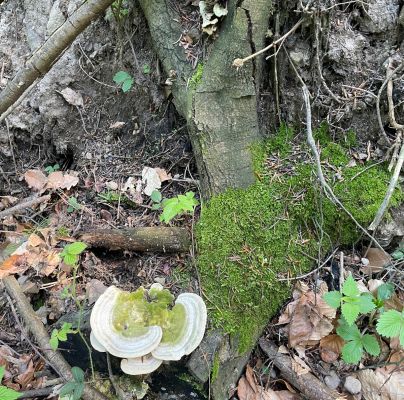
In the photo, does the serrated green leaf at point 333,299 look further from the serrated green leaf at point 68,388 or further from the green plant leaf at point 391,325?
the serrated green leaf at point 68,388

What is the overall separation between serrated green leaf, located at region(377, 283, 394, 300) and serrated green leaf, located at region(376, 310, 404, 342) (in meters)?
0.38

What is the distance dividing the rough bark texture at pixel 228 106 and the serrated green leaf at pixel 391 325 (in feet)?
4.67

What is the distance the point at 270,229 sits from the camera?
3.07m

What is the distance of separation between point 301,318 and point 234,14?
2.48m

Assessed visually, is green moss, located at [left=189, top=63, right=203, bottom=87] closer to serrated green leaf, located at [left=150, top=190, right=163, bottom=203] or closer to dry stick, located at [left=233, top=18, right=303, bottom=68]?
dry stick, located at [left=233, top=18, right=303, bottom=68]

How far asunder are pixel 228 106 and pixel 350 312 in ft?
6.08

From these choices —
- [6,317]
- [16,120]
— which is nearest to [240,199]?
[6,317]

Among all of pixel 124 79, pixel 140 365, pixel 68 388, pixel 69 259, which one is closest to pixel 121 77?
pixel 124 79

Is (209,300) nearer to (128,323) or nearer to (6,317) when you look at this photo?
(128,323)

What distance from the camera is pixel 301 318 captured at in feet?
Result: 9.84

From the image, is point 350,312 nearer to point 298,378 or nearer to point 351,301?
point 351,301

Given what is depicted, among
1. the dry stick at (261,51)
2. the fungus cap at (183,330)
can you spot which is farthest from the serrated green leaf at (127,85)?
the fungus cap at (183,330)

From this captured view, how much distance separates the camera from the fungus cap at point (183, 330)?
2.55 m

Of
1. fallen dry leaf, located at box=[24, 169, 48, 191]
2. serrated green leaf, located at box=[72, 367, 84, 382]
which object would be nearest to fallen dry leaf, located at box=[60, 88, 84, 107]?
fallen dry leaf, located at box=[24, 169, 48, 191]
